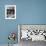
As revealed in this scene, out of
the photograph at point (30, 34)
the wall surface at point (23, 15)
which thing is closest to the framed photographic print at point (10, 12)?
the wall surface at point (23, 15)

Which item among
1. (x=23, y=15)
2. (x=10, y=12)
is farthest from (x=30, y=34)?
(x=10, y=12)

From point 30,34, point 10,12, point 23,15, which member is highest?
point 10,12

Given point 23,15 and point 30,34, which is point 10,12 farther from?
point 30,34

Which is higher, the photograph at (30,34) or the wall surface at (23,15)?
the wall surface at (23,15)

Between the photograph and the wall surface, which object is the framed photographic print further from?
the photograph

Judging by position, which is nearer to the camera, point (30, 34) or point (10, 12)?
point (30, 34)

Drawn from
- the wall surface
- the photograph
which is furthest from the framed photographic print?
the photograph

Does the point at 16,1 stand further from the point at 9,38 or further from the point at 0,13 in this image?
the point at 9,38

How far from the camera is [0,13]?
4.53m

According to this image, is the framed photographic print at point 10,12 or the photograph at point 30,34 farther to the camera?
the framed photographic print at point 10,12

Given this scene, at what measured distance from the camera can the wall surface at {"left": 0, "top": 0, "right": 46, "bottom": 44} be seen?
448 centimetres

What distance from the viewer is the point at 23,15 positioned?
452 centimetres

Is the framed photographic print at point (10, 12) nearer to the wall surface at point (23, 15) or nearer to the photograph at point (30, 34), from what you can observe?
the wall surface at point (23, 15)

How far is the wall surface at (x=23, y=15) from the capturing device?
4484 mm
